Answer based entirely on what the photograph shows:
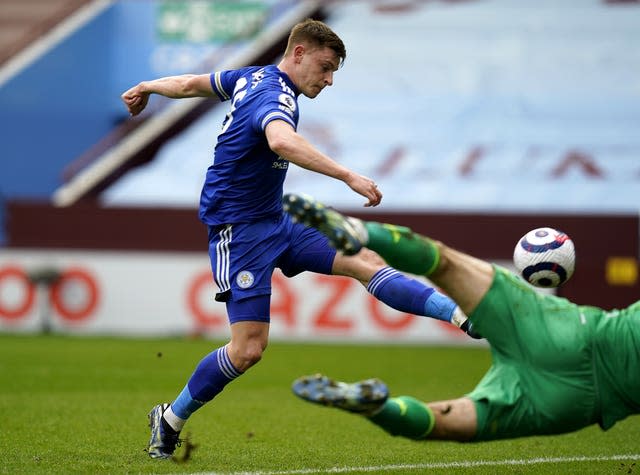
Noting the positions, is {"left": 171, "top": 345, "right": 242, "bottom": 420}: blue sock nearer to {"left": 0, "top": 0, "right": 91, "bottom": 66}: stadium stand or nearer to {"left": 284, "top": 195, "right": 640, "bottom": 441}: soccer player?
{"left": 284, "top": 195, "right": 640, "bottom": 441}: soccer player

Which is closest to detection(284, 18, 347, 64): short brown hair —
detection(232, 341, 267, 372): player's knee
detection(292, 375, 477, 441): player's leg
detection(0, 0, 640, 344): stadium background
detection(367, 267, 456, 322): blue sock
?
detection(367, 267, 456, 322): blue sock

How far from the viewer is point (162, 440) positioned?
6.11 metres

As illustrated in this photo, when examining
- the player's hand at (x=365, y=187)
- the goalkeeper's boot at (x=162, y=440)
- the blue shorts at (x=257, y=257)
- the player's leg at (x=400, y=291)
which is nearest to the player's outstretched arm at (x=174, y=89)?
the blue shorts at (x=257, y=257)

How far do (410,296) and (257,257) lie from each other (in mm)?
847

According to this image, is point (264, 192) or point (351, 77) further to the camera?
point (351, 77)

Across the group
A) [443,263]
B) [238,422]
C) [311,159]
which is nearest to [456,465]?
[443,263]

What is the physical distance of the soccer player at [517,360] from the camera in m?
4.77

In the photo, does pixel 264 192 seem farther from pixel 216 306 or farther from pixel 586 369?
pixel 216 306

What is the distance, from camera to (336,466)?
5.91m

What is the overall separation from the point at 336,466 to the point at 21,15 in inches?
802

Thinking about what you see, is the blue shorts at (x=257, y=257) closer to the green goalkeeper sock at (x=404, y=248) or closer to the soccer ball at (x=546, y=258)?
the soccer ball at (x=546, y=258)

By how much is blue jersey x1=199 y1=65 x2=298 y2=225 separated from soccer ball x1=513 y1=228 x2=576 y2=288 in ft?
4.80

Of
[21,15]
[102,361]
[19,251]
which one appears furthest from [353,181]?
[21,15]

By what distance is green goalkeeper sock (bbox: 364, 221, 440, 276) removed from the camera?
4719 millimetres
